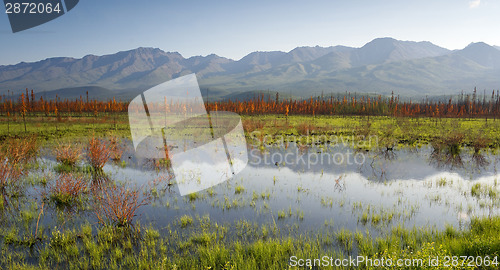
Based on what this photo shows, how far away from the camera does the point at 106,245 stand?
7.09 m

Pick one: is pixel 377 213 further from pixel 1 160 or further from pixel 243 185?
pixel 1 160

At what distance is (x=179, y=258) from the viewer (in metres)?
6.43

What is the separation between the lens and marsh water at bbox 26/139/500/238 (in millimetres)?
8789

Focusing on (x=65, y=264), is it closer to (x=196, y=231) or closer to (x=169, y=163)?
(x=196, y=231)

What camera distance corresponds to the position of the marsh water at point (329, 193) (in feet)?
28.8

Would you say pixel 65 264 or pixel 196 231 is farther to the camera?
pixel 196 231

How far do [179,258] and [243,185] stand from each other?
657 centimetres

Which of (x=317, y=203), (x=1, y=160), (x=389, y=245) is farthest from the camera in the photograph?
(x=1, y=160)

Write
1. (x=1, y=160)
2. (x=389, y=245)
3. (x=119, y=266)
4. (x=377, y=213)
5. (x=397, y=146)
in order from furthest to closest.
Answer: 1. (x=397, y=146)
2. (x=1, y=160)
3. (x=377, y=213)
4. (x=389, y=245)
5. (x=119, y=266)

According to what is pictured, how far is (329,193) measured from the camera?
11586 millimetres

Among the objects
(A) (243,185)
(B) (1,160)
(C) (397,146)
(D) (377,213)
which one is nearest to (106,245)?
Answer: (A) (243,185)

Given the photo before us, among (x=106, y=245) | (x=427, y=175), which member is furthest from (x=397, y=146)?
(x=106, y=245)

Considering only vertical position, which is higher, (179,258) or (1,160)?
(1,160)

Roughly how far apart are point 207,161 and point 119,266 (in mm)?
12473
